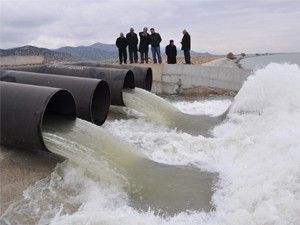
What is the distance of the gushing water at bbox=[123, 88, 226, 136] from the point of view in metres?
10.5

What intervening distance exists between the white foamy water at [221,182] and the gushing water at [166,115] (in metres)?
1.01

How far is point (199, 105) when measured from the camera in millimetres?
13609

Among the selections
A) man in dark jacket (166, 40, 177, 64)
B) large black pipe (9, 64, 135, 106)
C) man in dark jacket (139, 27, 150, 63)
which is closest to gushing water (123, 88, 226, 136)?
large black pipe (9, 64, 135, 106)

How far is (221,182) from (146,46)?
1218cm

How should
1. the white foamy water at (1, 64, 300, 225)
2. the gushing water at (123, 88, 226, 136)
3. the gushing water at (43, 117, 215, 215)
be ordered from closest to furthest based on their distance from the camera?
the white foamy water at (1, 64, 300, 225)
the gushing water at (43, 117, 215, 215)
the gushing water at (123, 88, 226, 136)

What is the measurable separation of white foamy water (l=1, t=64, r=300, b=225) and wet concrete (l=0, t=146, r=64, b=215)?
0.13m

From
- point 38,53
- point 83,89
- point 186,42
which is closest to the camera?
point 83,89

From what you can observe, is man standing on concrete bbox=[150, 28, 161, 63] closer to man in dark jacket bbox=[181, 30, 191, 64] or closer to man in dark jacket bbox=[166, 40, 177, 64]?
man in dark jacket bbox=[166, 40, 177, 64]

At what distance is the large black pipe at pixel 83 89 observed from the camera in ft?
28.4

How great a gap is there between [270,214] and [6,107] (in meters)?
3.64

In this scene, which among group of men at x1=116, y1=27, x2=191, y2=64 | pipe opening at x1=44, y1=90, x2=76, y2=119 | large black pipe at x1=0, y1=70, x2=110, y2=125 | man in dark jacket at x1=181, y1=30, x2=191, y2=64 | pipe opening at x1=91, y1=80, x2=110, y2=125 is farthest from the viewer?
group of men at x1=116, y1=27, x2=191, y2=64

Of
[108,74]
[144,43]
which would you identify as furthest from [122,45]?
[108,74]

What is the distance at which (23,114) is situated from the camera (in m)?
6.23

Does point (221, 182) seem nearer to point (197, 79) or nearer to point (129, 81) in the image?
point (129, 81)
